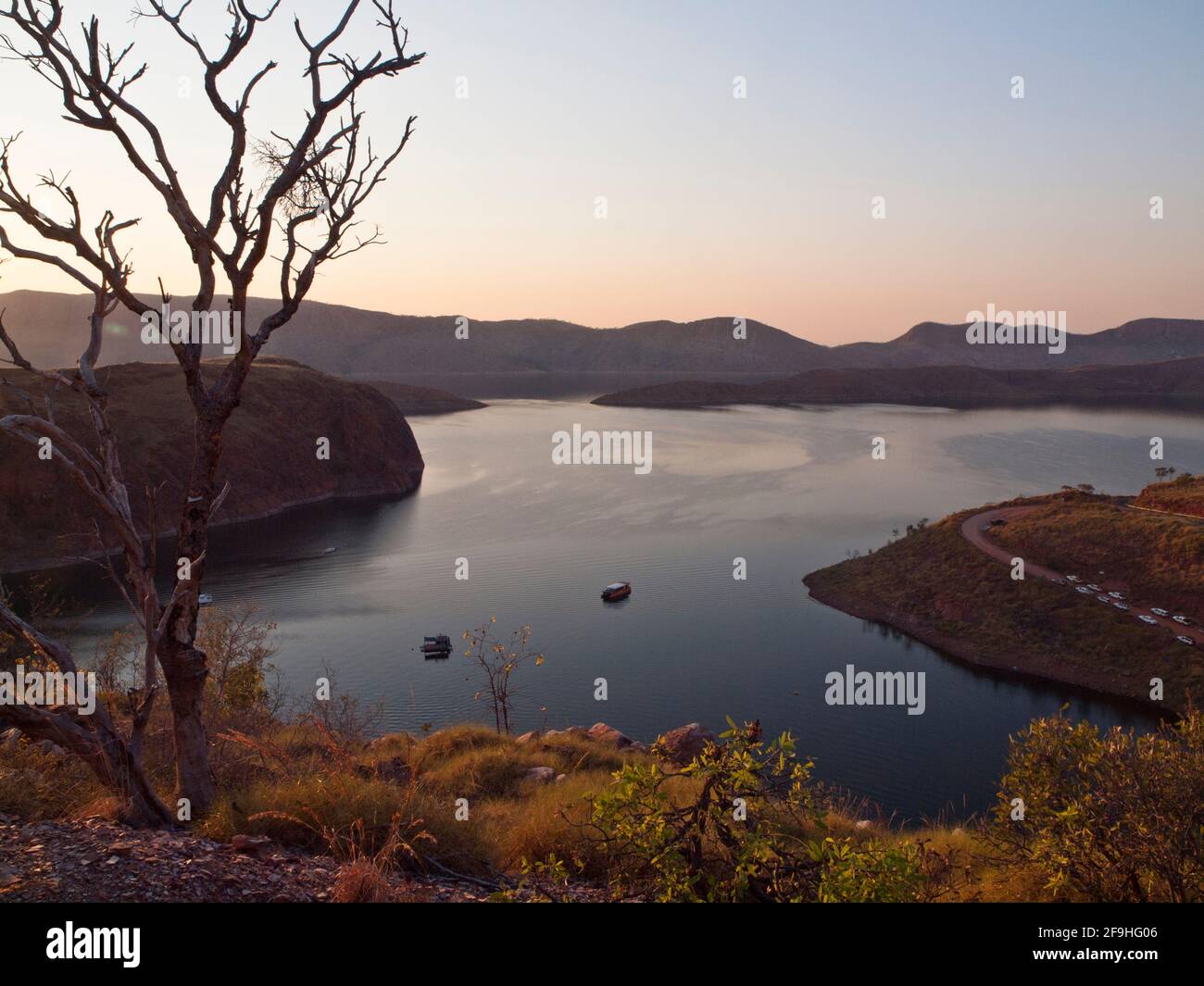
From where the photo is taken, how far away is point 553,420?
133 m

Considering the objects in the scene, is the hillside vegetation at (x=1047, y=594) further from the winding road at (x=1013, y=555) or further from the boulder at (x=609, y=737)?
the boulder at (x=609, y=737)

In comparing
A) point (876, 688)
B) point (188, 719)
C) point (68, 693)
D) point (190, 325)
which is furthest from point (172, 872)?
point (876, 688)

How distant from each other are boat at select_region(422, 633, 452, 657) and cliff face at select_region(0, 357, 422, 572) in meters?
18.6

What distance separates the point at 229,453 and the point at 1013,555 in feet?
198

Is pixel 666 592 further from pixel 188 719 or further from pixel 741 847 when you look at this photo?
pixel 741 847

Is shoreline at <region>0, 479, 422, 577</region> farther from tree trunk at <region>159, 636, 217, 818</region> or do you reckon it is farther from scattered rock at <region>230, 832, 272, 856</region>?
scattered rock at <region>230, 832, 272, 856</region>

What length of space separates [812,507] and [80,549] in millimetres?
53509

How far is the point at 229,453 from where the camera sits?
69500 millimetres

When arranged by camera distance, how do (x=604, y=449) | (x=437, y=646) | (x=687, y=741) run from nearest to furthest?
1. (x=687, y=741)
2. (x=437, y=646)
3. (x=604, y=449)

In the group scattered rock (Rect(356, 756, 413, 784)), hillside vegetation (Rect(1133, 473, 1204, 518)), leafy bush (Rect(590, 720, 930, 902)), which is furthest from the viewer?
hillside vegetation (Rect(1133, 473, 1204, 518))

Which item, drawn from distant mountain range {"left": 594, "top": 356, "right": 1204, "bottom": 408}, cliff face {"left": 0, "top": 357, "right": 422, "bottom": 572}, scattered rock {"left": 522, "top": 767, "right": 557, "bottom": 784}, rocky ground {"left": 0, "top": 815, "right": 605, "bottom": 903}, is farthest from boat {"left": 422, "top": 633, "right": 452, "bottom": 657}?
distant mountain range {"left": 594, "top": 356, "right": 1204, "bottom": 408}
